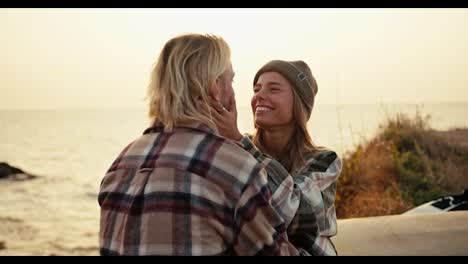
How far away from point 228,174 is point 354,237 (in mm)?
1947

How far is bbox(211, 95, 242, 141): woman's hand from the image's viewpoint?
1.84m

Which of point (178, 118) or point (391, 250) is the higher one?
point (178, 118)

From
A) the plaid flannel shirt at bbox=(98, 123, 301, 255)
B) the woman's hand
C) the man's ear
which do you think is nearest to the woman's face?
the woman's hand

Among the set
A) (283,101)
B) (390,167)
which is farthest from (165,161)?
(390,167)

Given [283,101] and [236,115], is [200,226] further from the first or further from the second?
[283,101]

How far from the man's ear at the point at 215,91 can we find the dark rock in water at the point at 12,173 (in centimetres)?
608

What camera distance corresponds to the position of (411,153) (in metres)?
6.75

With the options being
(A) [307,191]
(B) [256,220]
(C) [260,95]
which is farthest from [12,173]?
(B) [256,220]

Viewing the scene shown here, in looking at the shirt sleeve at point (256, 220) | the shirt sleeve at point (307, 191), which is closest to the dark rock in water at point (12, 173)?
the shirt sleeve at point (307, 191)

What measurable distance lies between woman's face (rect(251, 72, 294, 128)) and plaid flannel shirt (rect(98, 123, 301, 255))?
95cm

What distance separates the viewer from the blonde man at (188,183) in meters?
1.61

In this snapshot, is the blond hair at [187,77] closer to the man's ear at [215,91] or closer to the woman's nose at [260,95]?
the man's ear at [215,91]

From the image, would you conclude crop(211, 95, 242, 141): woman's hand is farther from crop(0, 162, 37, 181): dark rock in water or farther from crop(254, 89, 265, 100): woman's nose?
crop(0, 162, 37, 181): dark rock in water

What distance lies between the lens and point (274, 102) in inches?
103
